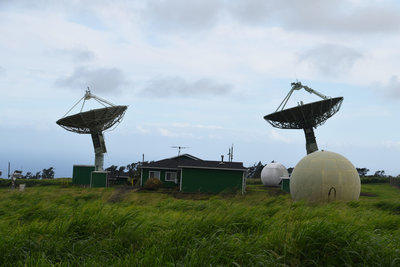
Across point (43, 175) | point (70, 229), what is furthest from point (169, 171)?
point (43, 175)

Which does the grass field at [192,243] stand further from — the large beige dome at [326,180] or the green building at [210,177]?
the green building at [210,177]

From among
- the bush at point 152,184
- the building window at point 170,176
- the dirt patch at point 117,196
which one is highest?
the building window at point 170,176

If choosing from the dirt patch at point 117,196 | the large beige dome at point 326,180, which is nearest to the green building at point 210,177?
the dirt patch at point 117,196

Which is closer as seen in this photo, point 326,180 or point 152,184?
point 326,180

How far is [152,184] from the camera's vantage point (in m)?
38.5

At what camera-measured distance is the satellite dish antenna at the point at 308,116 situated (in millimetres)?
34531

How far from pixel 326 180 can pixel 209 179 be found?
57.9 ft

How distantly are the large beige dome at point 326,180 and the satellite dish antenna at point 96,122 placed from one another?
24349 mm

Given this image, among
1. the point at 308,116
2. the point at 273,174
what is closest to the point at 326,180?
the point at 308,116

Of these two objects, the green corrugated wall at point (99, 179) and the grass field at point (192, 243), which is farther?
the green corrugated wall at point (99, 179)

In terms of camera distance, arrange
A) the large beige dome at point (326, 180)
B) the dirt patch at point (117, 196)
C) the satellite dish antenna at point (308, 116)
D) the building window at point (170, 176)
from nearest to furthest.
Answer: the large beige dome at point (326, 180)
the dirt patch at point (117, 196)
the satellite dish antenna at point (308, 116)
the building window at point (170, 176)

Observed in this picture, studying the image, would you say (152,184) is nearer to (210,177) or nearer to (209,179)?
(209,179)

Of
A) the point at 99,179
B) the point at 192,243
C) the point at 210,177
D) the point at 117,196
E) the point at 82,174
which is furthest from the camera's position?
the point at 82,174

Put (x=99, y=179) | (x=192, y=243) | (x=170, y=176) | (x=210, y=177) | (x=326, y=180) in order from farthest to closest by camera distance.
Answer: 1. (x=99, y=179)
2. (x=170, y=176)
3. (x=210, y=177)
4. (x=326, y=180)
5. (x=192, y=243)
